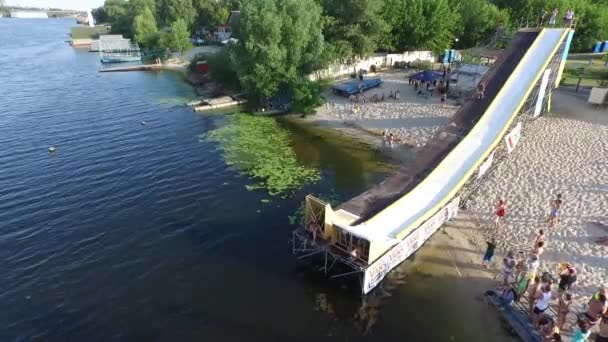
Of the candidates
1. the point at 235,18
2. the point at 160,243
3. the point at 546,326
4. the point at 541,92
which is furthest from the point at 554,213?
the point at 235,18

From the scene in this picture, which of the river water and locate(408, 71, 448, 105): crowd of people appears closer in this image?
the river water

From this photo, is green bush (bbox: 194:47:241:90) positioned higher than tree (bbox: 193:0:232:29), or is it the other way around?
tree (bbox: 193:0:232:29)

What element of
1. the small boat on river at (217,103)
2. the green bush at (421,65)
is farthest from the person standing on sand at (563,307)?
the green bush at (421,65)

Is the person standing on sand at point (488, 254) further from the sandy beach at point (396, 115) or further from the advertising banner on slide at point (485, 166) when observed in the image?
the sandy beach at point (396, 115)

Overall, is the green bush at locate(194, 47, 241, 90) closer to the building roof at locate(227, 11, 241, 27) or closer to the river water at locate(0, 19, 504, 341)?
the building roof at locate(227, 11, 241, 27)

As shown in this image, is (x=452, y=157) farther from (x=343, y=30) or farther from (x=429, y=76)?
(x=343, y=30)

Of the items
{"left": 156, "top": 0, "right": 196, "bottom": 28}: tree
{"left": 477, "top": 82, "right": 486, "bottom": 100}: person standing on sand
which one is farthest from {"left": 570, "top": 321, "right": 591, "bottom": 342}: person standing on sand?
{"left": 156, "top": 0, "right": 196, "bottom": 28}: tree
